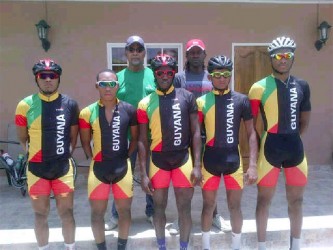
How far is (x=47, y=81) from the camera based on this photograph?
3166mm

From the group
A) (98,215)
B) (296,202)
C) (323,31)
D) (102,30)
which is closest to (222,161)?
(296,202)

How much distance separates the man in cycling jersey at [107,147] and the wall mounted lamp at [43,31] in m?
3.16

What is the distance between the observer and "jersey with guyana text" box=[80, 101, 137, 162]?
3.24m

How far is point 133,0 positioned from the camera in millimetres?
6137

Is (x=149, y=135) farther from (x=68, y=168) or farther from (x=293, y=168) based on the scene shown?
(x=293, y=168)

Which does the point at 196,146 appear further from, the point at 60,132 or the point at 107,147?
the point at 60,132

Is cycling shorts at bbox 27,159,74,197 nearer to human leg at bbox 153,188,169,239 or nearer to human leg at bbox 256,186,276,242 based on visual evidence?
human leg at bbox 153,188,169,239

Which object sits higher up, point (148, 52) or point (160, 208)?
point (148, 52)

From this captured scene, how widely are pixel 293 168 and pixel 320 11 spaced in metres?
Answer: 4.31

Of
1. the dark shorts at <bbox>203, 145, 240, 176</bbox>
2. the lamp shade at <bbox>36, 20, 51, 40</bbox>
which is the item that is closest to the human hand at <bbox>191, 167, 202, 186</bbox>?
the dark shorts at <bbox>203, 145, 240, 176</bbox>

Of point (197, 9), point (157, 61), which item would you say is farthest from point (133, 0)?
point (157, 61)

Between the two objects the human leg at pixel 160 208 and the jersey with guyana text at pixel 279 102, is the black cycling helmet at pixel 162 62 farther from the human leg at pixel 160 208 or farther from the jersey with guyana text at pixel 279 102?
the human leg at pixel 160 208

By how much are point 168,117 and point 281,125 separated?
105cm

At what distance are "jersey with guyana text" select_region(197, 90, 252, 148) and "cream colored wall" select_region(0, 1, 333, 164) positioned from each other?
3.28m
